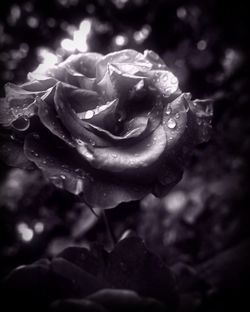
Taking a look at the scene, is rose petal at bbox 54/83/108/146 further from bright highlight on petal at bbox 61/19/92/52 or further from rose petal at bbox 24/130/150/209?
bright highlight on petal at bbox 61/19/92/52

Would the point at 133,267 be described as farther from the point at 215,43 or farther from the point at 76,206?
the point at 215,43

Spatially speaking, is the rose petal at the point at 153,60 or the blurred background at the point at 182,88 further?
the blurred background at the point at 182,88

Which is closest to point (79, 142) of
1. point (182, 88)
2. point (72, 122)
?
point (72, 122)

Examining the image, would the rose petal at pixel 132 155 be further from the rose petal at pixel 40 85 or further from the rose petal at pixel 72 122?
the rose petal at pixel 40 85

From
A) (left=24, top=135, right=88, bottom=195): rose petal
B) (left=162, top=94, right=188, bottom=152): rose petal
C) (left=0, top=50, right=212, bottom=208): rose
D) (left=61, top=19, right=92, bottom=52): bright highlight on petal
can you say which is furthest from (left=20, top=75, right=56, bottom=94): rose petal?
(left=61, top=19, right=92, bottom=52): bright highlight on petal

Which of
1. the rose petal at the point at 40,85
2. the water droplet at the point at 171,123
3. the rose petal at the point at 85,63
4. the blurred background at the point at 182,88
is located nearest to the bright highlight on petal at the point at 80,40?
the blurred background at the point at 182,88

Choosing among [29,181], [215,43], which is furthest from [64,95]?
[215,43]

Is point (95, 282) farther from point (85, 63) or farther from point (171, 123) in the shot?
point (85, 63)
